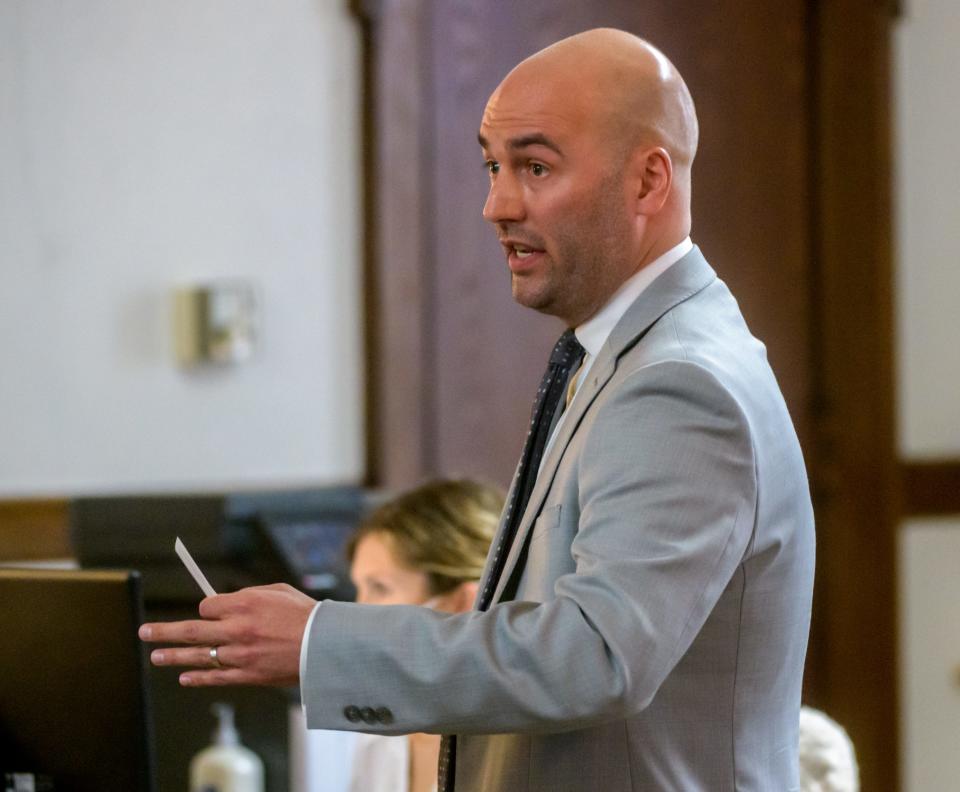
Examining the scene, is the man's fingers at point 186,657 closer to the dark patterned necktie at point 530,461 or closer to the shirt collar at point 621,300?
the dark patterned necktie at point 530,461

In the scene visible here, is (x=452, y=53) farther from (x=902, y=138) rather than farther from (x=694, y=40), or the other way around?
(x=902, y=138)

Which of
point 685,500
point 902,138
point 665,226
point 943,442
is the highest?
point 902,138

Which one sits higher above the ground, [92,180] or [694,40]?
[694,40]

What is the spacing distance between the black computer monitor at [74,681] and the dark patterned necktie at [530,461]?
0.92 feet

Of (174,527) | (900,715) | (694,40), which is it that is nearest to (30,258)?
(174,527)

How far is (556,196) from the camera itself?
4.39 feet

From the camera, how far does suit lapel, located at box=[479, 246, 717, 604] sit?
1.34 metres

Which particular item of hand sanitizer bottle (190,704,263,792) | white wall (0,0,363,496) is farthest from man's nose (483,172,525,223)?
white wall (0,0,363,496)

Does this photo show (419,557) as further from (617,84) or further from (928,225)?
(928,225)

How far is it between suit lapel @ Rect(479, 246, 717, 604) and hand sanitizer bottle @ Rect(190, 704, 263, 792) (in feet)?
3.49

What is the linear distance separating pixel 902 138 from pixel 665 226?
2767 millimetres

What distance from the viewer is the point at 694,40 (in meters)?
3.79

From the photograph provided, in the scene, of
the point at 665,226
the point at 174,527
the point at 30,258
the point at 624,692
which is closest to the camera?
the point at 624,692

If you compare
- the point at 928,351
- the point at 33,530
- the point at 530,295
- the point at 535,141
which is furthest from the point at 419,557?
the point at 928,351
